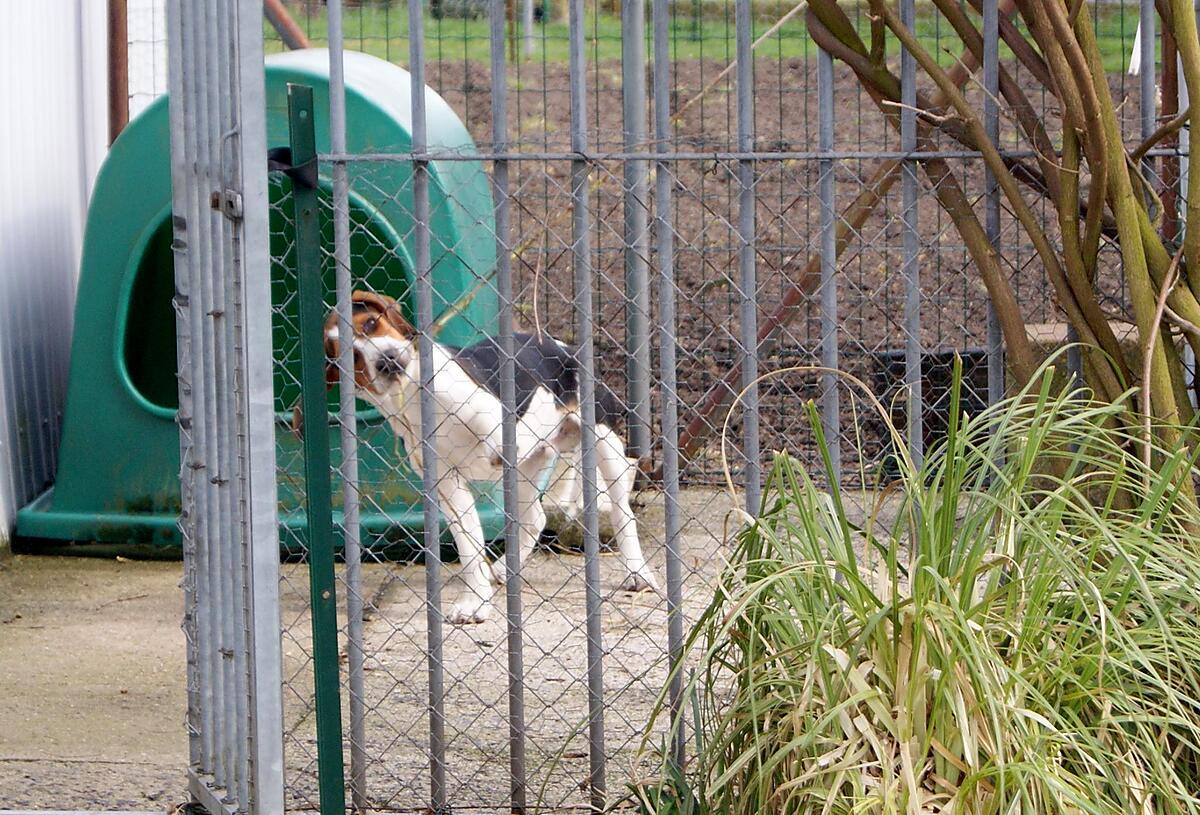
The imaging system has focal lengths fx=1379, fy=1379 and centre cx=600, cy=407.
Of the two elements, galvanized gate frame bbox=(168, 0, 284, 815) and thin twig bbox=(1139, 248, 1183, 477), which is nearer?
galvanized gate frame bbox=(168, 0, 284, 815)

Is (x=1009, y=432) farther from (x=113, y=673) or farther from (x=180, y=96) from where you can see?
(x=113, y=673)

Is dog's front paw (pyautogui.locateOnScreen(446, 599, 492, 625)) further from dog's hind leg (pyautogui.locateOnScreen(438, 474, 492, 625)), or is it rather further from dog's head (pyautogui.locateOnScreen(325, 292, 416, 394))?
dog's head (pyautogui.locateOnScreen(325, 292, 416, 394))

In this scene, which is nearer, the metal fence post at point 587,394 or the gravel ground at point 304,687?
the metal fence post at point 587,394

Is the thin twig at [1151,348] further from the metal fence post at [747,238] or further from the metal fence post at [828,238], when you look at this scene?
the metal fence post at [747,238]

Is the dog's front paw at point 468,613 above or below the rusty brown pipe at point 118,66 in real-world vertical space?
below

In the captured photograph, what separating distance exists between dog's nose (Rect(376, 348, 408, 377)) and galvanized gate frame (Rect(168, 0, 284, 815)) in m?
1.24

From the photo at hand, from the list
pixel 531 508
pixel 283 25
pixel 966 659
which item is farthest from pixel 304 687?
pixel 283 25

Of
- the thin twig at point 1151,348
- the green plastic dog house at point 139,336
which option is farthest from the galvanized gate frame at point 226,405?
the green plastic dog house at point 139,336

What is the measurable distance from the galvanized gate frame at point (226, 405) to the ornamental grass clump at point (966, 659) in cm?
84

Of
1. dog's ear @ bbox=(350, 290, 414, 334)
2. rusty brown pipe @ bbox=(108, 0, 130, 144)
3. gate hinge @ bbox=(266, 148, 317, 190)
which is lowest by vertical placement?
dog's ear @ bbox=(350, 290, 414, 334)

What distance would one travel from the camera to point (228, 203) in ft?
8.91

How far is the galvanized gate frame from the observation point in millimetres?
2666

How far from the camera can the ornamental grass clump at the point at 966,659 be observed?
230cm

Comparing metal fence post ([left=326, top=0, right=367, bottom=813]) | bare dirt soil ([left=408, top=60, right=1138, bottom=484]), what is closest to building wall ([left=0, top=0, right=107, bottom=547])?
bare dirt soil ([left=408, top=60, right=1138, bottom=484])
